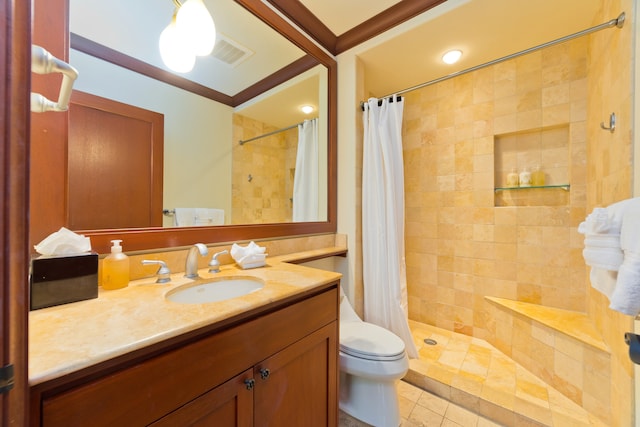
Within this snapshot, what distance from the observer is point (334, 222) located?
1.87 metres

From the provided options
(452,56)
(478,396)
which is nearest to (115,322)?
(478,396)

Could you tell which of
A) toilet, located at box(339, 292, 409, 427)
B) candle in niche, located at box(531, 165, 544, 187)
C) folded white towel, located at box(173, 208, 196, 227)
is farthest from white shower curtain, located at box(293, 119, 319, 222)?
candle in niche, located at box(531, 165, 544, 187)

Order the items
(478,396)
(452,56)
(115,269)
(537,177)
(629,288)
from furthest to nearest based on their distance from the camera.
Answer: (537,177)
(452,56)
(478,396)
(115,269)
(629,288)

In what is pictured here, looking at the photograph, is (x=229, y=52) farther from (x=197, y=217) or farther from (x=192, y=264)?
(x=192, y=264)

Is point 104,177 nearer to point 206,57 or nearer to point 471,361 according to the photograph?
point 206,57

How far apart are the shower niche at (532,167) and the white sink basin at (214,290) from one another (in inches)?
81.4

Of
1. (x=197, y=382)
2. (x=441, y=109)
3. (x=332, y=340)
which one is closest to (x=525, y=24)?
(x=441, y=109)

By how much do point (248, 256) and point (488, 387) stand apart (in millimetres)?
1598

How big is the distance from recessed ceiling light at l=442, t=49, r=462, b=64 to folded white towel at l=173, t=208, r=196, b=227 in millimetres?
1960

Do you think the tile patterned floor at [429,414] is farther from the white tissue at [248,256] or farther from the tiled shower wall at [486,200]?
the white tissue at [248,256]

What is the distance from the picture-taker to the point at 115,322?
23.6 inches

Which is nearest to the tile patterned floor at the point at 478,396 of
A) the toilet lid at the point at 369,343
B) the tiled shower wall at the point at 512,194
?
Result: the tiled shower wall at the point at 512,194

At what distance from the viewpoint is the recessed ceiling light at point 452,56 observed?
1728mm

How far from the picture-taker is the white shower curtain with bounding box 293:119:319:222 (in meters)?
1.81
